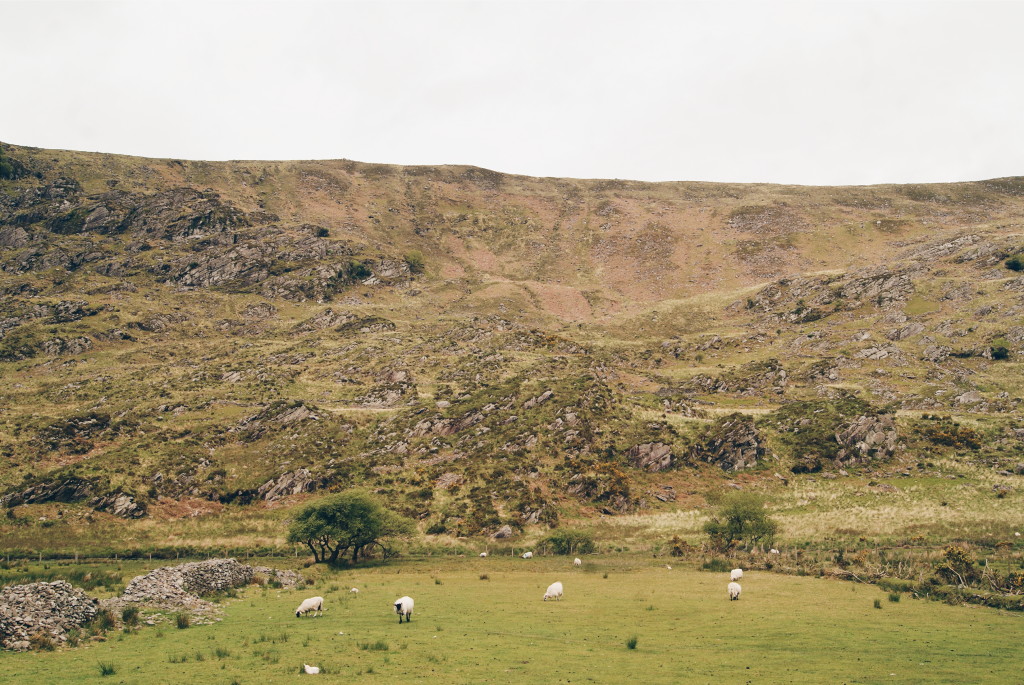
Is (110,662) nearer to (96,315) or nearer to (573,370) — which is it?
(573,370)

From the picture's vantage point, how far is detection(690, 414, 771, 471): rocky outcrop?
84938 mm

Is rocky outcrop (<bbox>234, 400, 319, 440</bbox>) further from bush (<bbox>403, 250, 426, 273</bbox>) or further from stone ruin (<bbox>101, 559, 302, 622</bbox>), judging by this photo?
bush (<bbox>403, 250, 426, 273</bbox>)

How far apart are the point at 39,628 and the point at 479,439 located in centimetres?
6646

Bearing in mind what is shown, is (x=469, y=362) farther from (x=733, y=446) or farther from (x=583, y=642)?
(x=583, y=642)

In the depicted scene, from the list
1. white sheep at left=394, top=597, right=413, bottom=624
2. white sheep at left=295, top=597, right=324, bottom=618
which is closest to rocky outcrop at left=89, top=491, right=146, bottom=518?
white sheep at left=295, top=597, right=324, bottom=618

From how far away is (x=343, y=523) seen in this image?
2360 inches

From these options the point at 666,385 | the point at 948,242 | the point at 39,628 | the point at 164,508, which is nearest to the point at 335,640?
the point at 39,628

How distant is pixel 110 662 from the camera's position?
22.6 m

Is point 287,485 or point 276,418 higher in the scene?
point 276,418

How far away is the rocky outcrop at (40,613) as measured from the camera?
25.4 meters

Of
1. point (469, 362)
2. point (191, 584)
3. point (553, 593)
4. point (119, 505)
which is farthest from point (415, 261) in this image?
point (553, 593)

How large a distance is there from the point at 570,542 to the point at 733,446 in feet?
116

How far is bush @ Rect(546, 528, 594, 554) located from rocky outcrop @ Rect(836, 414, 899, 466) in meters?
42.7

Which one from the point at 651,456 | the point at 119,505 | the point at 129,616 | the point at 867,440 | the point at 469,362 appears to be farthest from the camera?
the point at 469,362
